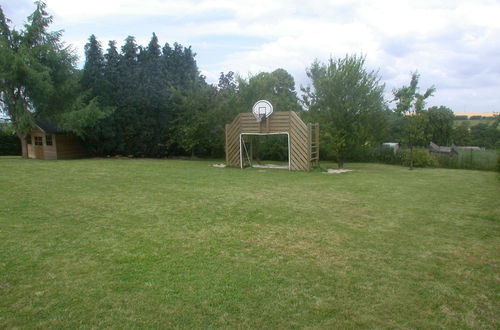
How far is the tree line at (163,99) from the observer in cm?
1513

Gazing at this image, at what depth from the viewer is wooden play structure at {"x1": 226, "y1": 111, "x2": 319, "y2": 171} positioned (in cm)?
1424

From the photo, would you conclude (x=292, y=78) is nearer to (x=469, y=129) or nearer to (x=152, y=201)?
(x=469, y=129)

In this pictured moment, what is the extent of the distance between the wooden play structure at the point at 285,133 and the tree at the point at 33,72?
1062 centimetres

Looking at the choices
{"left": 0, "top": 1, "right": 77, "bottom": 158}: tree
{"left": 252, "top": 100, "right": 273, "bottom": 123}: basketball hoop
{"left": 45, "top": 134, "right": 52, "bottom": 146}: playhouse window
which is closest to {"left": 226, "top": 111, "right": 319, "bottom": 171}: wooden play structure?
{"left": 252, "top": 100, "right": 273, "bottom": 123}: basketball hoop

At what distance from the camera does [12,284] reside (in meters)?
3.31

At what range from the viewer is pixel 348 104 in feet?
48.5

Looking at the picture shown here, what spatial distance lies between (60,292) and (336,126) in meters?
13.7

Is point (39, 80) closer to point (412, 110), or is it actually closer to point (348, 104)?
point (348, 104)

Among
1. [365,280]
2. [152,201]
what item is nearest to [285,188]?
[152,201]

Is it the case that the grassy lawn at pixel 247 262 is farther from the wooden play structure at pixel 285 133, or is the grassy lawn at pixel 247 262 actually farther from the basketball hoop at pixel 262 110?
the basketball hoop at pixel 262 110

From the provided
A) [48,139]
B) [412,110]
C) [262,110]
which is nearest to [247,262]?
[262,110]

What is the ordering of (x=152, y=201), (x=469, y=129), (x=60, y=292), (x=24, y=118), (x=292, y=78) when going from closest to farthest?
(x=60, y=292)
(x=152, y=201)
(x=24, y=118)
(x=469, y=129)
(x=292, y=78)

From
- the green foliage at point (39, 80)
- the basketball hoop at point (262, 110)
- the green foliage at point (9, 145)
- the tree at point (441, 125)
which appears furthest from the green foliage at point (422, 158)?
the green foliage at point (9, 145)

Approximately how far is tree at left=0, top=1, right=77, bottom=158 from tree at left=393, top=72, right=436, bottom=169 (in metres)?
17.9
